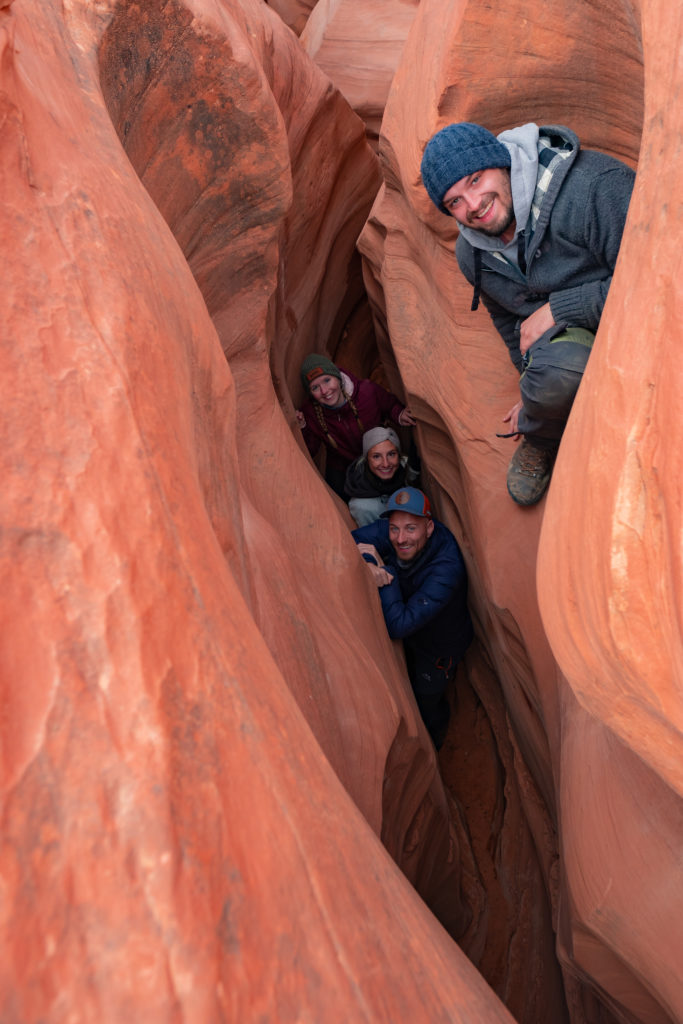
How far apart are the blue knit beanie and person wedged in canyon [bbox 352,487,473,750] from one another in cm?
179

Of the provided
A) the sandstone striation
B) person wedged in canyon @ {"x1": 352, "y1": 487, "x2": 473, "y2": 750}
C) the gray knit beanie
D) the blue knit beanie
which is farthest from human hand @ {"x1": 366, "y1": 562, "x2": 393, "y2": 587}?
the sandstone striation

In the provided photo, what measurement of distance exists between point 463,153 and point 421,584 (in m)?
2.14

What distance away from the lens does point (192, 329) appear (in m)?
1.80

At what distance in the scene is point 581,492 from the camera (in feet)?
5.19

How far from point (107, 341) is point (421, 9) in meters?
3.03

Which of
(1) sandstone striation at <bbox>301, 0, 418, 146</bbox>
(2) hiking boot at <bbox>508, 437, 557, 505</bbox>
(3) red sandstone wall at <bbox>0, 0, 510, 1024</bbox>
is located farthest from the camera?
(1) sandstone striation at <bbox>301, 0, 418, 146</bbox>

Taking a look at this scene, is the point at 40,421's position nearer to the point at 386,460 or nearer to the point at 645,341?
the point at 645,341

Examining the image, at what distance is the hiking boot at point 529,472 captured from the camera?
2795 mm

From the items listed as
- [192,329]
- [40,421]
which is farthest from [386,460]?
[40,421]

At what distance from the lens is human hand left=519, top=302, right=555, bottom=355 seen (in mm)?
2453

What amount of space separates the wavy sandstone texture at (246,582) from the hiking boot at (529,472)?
16 centimetres

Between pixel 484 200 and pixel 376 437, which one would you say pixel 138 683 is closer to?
pixel 484 200

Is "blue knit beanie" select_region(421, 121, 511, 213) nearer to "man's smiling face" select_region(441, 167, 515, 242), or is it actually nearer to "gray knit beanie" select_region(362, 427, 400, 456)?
"man's smiling face" select_region(441, 167, 515, 242)

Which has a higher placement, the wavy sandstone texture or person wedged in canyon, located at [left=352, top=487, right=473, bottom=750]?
the wavy sandstone texture
